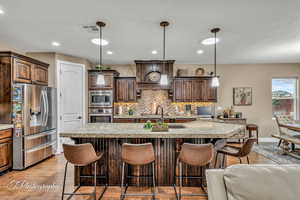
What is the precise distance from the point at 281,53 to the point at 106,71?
5.13m

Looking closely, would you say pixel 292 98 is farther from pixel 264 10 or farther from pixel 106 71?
pixel 106 71

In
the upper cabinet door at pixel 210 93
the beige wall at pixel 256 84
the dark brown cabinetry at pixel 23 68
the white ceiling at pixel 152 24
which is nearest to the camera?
the white ceiling at pixel 152 24

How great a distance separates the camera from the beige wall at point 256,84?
5191 millimetres

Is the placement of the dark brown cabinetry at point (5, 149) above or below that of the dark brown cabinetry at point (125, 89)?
below

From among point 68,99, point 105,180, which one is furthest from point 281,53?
point 68,99

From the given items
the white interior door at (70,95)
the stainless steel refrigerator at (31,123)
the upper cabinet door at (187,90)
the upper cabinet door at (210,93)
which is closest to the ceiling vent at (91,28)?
the stainless steel refrigerator at (31,123)

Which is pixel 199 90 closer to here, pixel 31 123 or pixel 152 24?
pixel 152 24

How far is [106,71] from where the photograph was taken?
4695mm

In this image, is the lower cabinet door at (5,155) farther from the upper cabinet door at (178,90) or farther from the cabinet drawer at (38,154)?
the upper cabinet door at (178,90)

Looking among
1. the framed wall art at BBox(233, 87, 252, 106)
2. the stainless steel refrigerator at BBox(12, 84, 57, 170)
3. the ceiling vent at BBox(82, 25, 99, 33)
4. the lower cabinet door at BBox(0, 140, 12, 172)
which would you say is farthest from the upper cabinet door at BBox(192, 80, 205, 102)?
the lower cabinet door at BBox(0, 140, 12, 172)

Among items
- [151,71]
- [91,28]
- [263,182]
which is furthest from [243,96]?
[91,28]

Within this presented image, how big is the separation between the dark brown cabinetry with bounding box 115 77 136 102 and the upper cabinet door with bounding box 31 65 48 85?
1.97m

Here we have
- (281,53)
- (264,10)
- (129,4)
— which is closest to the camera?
(129,4)

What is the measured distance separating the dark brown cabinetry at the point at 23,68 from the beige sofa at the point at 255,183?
3869 millimetres
